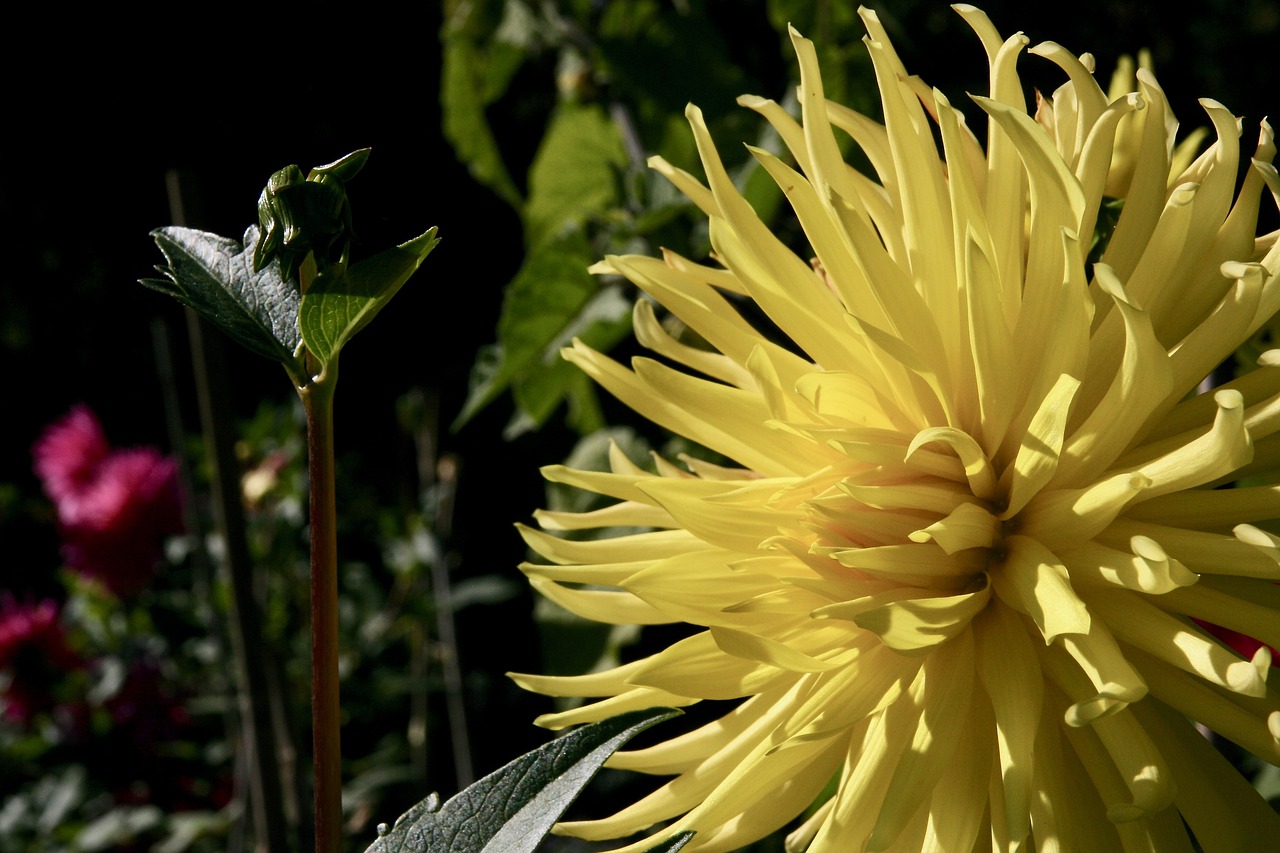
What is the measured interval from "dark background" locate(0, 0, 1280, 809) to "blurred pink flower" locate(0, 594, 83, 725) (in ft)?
1.97

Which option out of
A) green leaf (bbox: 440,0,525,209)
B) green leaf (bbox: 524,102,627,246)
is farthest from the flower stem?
green leaf (bbox: 440,0,525,209)

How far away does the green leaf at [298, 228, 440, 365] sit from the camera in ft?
1.17

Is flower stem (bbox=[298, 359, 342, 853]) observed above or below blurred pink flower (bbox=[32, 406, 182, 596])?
above

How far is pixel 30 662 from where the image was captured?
171cm

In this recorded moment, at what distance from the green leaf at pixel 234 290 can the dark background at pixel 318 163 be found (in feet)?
2.23

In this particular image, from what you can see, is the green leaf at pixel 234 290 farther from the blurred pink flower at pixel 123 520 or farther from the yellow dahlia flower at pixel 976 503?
the blurred pink flower at pixel 123 520

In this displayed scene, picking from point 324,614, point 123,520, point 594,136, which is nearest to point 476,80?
point 594,136

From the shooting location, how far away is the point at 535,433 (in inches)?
60.3

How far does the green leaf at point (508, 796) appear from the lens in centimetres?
38

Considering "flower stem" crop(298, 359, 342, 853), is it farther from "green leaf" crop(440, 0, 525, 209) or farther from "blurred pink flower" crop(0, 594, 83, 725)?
"blurred pink flower" crop(0, 594, 83, 725)

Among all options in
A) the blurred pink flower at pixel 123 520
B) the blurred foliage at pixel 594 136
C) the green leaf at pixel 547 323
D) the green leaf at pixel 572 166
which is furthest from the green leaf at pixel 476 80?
the blurred pink flower at pixel 123 520

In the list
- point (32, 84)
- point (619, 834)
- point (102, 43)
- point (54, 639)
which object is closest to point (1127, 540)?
point (619, 834)

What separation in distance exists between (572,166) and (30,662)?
1143mm

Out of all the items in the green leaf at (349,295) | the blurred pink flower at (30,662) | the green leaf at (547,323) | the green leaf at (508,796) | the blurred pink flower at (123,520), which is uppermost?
the green leaf at (349,295)
